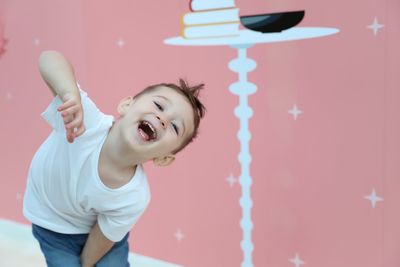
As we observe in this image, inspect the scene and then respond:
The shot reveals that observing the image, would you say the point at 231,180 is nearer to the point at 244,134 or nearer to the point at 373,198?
the point at 244,134

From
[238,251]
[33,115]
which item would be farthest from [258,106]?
[33,115]

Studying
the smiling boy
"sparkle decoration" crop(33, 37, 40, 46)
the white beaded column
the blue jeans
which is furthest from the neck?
"sparkle decoration" crop(33, 37, 40, 46)

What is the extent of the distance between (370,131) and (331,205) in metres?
0.25

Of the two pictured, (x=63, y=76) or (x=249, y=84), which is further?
(x=249, y=84)

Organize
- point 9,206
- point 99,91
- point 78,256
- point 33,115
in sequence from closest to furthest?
point 78,256
point 99,91
point 33,115
point 9,206

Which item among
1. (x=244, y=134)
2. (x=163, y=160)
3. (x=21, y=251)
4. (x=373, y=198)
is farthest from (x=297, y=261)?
(x=21, y=251)

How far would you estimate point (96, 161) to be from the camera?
47.0 inches

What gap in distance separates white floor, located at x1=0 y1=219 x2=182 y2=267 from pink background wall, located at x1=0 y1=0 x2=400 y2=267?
0.13 feet

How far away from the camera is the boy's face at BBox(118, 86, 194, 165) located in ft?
3.79

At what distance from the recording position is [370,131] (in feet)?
5.00

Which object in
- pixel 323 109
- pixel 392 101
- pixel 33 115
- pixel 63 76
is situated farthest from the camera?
pixel 33 115

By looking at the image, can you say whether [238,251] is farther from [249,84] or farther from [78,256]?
[78,256]

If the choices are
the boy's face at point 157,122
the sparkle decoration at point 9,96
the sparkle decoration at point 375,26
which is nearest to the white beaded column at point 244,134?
the sparkle decoration at point 375,26

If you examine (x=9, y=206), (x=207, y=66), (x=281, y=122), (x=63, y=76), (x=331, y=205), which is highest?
(x=63, y=76)
